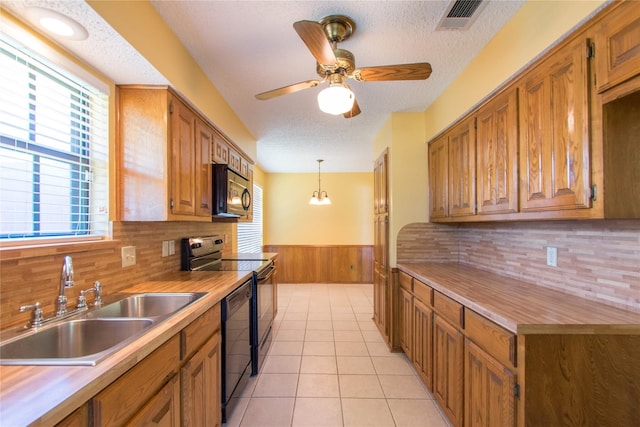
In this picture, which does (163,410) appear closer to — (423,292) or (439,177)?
(423,292)

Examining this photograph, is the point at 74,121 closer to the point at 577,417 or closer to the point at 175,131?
the point at 175,131

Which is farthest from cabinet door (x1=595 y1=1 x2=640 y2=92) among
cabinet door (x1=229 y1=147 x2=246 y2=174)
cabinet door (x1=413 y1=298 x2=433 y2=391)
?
cabinet door (x1=229 y1=147 x2=246 y2=174)

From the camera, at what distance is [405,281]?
2.72m

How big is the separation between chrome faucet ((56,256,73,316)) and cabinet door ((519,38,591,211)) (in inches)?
91.4

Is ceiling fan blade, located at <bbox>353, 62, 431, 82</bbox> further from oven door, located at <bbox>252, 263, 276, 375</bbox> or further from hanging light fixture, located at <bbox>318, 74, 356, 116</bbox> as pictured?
oven door, located at <bbox>252, 263, 276, 375</bbox>

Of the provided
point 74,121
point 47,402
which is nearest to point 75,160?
point 74,121

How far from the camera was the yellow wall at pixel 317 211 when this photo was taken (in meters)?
6.36

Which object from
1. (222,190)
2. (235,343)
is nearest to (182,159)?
(222,190)

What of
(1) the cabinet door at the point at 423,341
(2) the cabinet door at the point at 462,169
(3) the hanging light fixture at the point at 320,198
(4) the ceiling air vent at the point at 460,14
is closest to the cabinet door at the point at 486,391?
(1) the cabinet door at the point at 423,341

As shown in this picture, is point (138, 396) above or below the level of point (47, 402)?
below

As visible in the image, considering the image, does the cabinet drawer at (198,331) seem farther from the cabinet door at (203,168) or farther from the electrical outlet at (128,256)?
the cabinet door at (203,168)

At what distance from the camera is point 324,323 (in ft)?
12.2

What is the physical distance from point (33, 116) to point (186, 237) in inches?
56.5

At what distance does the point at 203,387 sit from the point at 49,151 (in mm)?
1439
